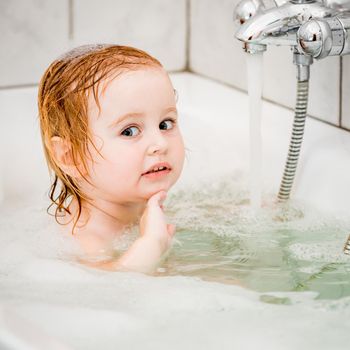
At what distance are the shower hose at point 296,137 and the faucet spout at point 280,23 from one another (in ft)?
0.37

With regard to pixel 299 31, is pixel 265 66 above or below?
below

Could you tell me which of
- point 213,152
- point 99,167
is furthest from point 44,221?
point 213,152

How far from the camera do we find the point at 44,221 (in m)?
1.70

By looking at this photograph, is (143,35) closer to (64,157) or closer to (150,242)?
(64,157)

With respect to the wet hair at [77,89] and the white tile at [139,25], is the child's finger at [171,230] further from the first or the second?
the white tile at [139,25]

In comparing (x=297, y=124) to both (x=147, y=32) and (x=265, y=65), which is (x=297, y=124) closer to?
(x=265, y=65)

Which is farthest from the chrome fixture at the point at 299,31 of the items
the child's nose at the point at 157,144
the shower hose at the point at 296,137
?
the child's nose at the point at 157,144

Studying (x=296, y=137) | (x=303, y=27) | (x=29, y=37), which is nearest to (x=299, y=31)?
(x=303, y=27)

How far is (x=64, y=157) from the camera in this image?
155 centimetres

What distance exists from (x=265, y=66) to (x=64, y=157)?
2.21ft

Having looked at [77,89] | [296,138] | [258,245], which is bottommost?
[258,245]

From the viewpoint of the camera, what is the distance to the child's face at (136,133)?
1.49m

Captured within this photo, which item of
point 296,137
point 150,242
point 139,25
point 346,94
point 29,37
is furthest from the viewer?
point 139,25

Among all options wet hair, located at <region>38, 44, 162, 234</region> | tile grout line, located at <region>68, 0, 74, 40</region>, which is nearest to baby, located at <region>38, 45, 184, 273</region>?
wet hair, located at <region>38, 44, 162, 234</region>
